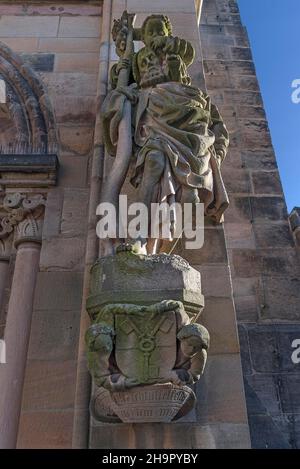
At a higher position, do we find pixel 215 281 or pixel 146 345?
pixel 215 281

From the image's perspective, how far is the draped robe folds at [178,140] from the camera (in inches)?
121

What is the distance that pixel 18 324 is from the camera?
137 inches

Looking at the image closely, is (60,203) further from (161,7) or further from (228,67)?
(228,67)

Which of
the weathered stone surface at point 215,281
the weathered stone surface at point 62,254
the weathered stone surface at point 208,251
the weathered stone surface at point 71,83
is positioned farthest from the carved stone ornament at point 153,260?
the weathered stone surface at point 71,83

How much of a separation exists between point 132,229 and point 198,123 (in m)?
1.06

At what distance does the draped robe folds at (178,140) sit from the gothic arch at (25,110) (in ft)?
4.09

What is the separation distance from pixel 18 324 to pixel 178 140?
1831mm

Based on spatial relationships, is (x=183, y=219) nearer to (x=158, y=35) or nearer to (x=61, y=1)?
(x=158, y=35)

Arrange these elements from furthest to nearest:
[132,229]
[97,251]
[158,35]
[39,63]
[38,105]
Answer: [39,63] < [38,105] < [158,35] < [97,251] < [132,229]

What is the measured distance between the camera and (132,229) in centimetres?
283

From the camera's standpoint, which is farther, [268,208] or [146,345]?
[268,208]

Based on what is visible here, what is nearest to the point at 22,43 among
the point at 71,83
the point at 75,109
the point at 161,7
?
the point at 71,83

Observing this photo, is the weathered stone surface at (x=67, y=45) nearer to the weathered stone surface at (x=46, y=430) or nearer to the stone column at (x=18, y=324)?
the stone column at (x=18, y=324)
